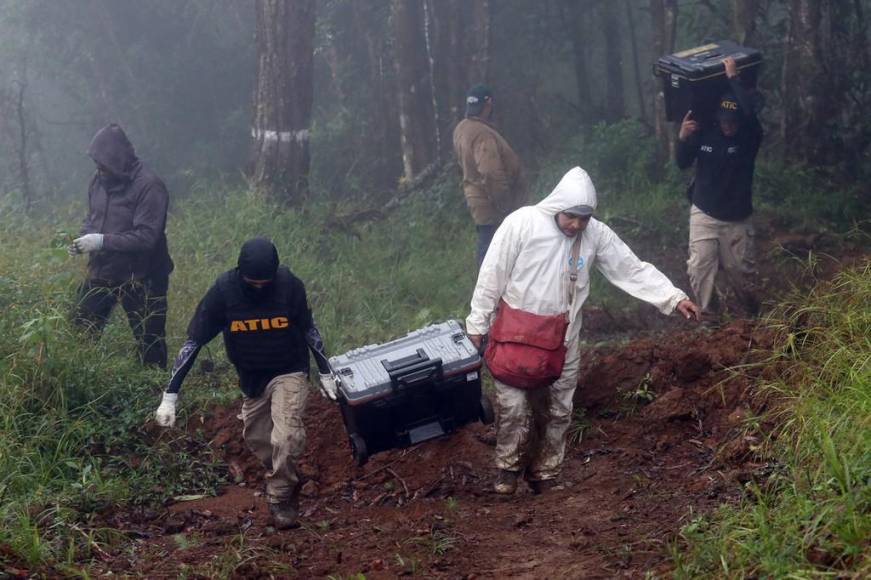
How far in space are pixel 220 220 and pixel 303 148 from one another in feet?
4.43

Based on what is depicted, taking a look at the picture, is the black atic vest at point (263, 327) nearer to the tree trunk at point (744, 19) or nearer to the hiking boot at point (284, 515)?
the hiking boot at point (284, 515)

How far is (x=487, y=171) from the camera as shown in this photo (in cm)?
880

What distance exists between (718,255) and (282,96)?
5553 millimetres

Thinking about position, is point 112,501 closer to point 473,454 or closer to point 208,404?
point 208,404

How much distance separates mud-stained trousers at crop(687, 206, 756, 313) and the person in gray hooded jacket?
3.92 meters

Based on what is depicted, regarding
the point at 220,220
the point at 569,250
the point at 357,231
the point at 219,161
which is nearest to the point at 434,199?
the point at 357,231

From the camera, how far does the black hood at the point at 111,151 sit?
22.3ft

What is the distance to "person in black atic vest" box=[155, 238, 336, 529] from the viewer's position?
5176mm

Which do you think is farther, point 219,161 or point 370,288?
point 219,161

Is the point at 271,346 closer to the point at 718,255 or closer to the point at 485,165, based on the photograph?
the point at 718,255

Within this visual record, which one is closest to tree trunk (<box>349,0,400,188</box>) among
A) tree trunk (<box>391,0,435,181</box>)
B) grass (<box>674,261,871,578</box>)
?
tree trunk (<box>391,0,435,181</box>)

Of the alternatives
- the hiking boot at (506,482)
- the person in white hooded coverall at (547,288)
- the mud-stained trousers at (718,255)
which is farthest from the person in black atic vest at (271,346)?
the mud-stained trousers at (718,255)

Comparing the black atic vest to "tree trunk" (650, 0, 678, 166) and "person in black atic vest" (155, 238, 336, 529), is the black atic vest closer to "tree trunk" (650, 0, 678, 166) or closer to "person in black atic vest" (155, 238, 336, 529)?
"person in black atic vest" (155, 238, 336, 529)

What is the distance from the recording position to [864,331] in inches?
206
